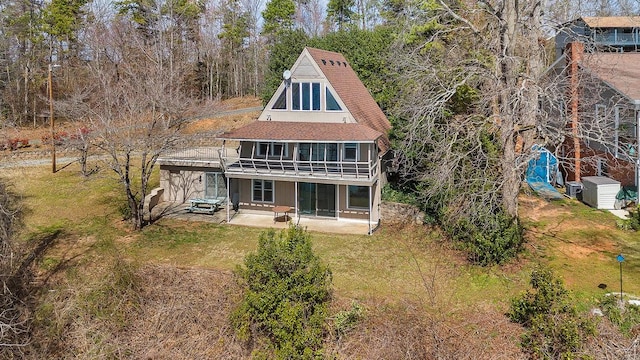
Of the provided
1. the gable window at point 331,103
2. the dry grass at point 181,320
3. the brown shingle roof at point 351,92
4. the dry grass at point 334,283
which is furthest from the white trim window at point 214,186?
the dry grass at point 181,320

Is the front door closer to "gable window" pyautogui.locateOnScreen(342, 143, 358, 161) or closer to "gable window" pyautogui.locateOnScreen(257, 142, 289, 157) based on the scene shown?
"gable window" pyautogui.locateOnScreen(342, 143, 358, 161)

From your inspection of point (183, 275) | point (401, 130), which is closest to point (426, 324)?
point (183, 275)

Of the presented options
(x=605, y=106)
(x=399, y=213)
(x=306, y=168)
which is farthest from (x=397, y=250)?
(x=605, y=106)

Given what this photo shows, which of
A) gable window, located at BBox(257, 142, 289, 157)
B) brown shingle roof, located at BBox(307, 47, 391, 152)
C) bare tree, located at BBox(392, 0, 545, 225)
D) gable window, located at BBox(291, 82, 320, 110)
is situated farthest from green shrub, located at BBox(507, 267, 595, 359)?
gable window, located at BBox(291, 82, 320, 110)

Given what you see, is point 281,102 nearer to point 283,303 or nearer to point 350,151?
point 350,151

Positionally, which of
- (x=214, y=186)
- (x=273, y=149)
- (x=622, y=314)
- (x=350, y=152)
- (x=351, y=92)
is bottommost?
(x=622, y=314)

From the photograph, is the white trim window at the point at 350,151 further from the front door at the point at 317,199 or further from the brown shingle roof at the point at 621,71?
the brown shingle roof at the point at 621,71
